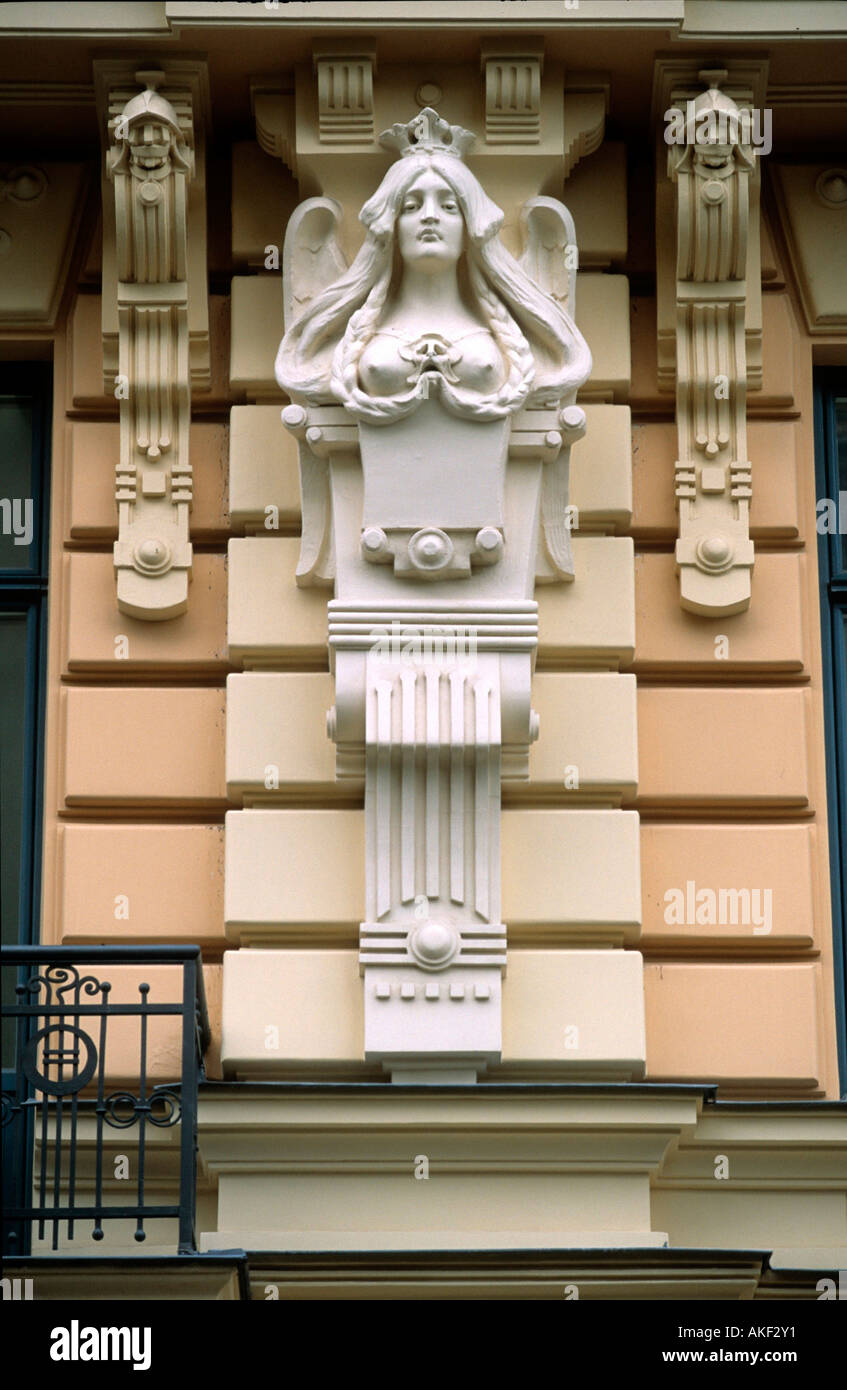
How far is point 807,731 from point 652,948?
938 millimetres

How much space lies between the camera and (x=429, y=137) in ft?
27.9

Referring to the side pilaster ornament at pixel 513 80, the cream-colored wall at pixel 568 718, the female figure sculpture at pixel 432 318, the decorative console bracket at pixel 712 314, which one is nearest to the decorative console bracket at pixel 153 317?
the cream-colored wall at pixel 568 718

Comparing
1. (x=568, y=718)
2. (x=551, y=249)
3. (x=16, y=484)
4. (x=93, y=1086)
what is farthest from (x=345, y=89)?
(x=93, y=1086)

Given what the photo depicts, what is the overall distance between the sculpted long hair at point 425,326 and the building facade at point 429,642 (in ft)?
0.06

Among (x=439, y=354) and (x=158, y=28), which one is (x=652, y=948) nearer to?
(x=439, y=354)

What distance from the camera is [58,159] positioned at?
360 inches

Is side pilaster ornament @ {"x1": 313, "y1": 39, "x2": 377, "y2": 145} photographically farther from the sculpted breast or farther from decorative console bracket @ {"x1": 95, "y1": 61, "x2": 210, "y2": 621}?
the sculpted breast

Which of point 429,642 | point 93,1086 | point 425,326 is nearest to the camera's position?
point 93,1086

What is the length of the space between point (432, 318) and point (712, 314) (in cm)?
103

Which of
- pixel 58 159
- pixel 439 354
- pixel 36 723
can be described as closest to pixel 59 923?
pixel 36 723

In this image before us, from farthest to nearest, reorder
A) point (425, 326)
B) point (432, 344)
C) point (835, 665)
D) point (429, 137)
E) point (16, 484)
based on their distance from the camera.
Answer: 1. point (16, 484)
2. point (835, 665)
3. point (429, 137)
4. point (425, 326)
5. point (432, 344)

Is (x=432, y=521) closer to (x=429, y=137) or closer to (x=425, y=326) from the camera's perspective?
(x=425, y=326)
